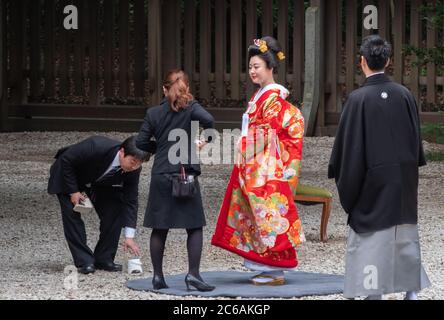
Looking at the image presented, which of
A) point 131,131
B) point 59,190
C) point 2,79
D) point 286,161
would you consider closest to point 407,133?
point 286,161

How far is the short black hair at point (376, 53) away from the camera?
6157mm

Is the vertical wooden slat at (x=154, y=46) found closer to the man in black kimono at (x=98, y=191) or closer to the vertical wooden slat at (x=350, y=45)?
the vertical wooden slat at (x=350, y=45)

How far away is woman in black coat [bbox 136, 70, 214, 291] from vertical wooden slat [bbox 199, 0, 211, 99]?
10.1 meters

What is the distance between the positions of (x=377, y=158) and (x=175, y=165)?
1299 millimetres

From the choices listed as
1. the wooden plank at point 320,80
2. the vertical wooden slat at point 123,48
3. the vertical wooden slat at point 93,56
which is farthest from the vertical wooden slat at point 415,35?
the vertical wooden slat at point 93,56

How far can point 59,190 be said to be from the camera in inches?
305

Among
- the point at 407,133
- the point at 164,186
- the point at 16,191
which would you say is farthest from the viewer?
the point at 16,191

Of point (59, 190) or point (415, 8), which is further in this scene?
point (415, 8)

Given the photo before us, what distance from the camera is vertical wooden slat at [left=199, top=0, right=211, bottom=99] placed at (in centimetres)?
1698

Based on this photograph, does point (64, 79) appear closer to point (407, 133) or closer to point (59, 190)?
point (59, 190)

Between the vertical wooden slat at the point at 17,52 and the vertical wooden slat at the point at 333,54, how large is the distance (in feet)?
15.1

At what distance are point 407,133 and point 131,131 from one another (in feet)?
36.1

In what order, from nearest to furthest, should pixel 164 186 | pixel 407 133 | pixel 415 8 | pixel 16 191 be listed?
pixel 407 133 < pixel 164 186 < pixel 16 191 < pixel 415 8

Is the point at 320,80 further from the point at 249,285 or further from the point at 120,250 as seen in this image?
the point at 249,285
